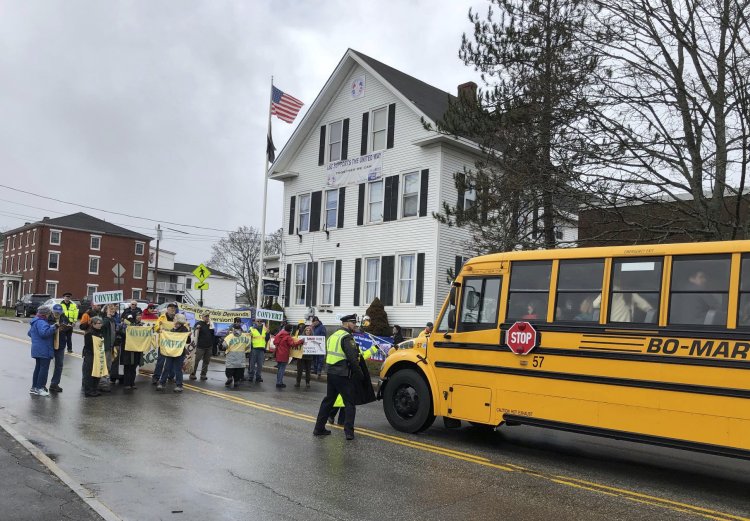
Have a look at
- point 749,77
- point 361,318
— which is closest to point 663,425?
point 749,77

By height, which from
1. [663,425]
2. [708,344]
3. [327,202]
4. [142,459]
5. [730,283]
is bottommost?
[142,459]

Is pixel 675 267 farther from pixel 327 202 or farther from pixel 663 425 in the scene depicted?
pixel 327 202

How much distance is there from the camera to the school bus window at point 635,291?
805cm

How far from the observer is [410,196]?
26.6 m

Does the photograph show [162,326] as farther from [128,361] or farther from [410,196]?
[410,196]

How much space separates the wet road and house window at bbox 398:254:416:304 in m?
14.2

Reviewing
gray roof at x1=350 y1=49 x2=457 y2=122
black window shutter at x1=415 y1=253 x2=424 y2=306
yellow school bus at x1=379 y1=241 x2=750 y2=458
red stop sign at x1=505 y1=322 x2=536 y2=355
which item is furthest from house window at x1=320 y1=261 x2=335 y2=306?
red stop sign at x1=505 y1=322 x2=536 y2=355

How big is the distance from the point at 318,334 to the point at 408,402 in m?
8.03

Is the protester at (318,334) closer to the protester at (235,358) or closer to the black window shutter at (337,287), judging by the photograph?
the protester at (235,358)

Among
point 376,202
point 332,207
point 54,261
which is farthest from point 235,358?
point 54,261

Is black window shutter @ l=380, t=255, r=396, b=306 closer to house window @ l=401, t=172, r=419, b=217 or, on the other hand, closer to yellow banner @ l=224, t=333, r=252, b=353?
house window @ l=401, t=172, r=419, b=217

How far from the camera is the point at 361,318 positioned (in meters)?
27.0

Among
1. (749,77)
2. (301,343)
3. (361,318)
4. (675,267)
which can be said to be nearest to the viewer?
(675,267)

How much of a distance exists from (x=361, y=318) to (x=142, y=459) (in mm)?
19262
